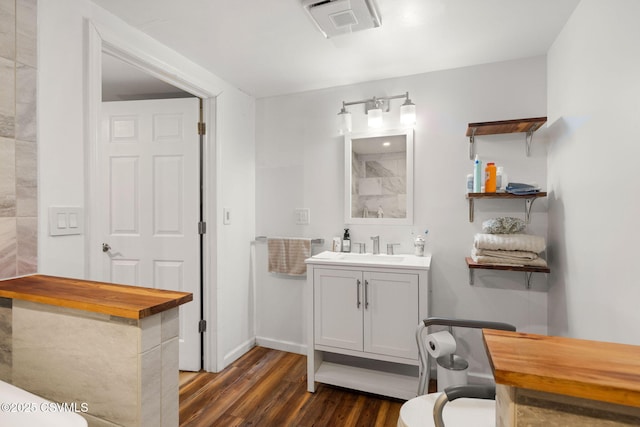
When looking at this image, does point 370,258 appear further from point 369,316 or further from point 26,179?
point 26,179

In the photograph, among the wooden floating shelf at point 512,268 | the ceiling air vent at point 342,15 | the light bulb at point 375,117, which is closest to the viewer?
the ceiling air vent at point 342,15

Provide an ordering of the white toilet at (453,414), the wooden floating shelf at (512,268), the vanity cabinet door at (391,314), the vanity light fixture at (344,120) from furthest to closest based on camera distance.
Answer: the vanity light fixture at (344,120) < the vanity cabinet door at (391,314) < the wooden floating shelf at (512,268) < the white toilet at (453,414)

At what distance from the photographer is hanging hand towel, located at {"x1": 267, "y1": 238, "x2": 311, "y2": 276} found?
2572 millimetres

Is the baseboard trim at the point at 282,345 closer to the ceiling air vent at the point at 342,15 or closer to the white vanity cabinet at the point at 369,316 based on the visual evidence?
the white vanity cabinet at the point at 369,316

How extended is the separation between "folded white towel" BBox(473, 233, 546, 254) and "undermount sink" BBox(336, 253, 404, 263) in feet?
1.75

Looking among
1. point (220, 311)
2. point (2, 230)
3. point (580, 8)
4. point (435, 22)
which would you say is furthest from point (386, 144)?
point (2, 230)

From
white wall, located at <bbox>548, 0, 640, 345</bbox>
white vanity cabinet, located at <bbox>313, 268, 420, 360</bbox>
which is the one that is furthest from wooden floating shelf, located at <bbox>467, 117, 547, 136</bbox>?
white vanity cabinet, located at <bbox>313, 268, 420, 360</bbox>

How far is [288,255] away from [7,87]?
74.0 inches

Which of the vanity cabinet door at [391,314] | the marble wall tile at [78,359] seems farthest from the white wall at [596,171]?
the marble wall tile at [78,359]

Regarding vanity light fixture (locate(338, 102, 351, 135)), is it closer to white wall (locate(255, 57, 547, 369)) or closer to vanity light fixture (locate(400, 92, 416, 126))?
white wall (locate(255, 57, 547, 369))

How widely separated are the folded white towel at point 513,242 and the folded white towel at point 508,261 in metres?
0.06

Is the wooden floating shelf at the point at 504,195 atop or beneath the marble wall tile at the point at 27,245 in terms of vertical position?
atop

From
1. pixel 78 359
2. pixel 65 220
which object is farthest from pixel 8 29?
pixel 78 359

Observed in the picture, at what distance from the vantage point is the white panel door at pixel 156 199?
2.34 meters
